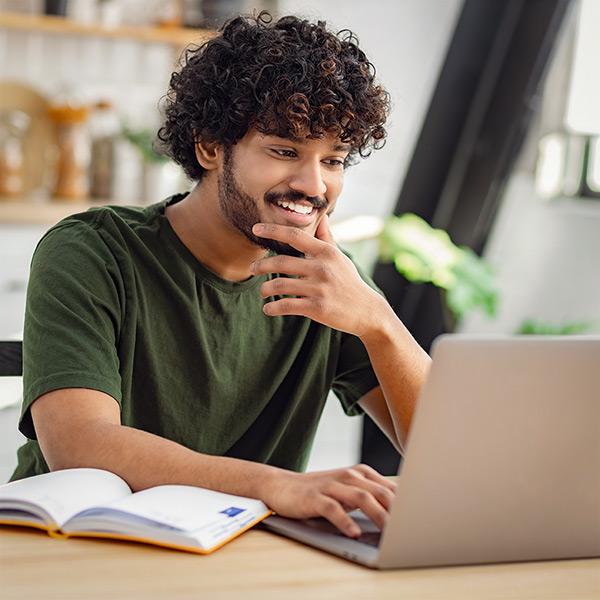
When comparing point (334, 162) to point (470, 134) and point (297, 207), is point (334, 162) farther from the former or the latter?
point (470, 134)

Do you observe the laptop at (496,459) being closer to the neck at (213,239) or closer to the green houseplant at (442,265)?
the neck at (213,239)

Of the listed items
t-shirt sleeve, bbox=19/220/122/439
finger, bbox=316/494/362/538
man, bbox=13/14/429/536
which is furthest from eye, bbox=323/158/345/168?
finger, bbox=316/494/362/538

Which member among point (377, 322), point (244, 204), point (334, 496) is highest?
point (244, 204)

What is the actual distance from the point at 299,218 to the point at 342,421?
2.24m

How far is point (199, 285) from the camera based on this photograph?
173cm

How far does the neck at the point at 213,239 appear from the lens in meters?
1.75

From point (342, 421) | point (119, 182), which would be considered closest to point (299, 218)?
point (342, 421)

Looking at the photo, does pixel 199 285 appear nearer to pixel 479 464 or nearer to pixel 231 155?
pixel 231 155

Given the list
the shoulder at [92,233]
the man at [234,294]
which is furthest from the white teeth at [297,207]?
the shoulder at [92,233]

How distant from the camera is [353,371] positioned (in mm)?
1874

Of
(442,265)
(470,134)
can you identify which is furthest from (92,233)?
(470,134)

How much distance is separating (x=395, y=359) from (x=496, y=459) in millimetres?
555

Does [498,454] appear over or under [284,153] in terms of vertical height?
under

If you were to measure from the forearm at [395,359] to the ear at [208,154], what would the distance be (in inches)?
16.3
